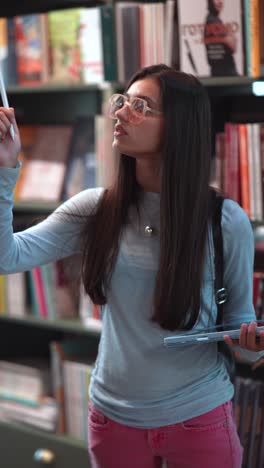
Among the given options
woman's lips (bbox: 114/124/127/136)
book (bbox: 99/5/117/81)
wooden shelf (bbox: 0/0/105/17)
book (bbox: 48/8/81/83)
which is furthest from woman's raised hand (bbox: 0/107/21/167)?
wooden shelf (bbox: 0/0/105/17)

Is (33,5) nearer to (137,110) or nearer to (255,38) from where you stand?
(255,38)

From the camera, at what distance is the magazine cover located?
5.91ft

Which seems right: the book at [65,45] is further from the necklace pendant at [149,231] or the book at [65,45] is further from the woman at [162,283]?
the necklace pendant at [149,231]

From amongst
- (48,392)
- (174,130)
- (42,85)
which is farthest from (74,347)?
(174,130)

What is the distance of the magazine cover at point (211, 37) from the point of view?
1801mm

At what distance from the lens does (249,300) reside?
1.44m

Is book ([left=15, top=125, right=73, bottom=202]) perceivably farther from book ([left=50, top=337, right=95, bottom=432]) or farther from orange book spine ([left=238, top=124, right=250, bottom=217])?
orange book spine ([left=238, top=124, right=250, bottom=217])

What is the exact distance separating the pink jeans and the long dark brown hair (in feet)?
0.65

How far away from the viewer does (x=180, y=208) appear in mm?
1396

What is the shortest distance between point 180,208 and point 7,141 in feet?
1.19

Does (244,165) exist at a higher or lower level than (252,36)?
lower

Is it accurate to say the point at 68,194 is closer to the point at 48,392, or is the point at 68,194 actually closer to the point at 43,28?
the point at 43,28

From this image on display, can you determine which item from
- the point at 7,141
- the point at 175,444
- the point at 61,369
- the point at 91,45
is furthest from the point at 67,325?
the point at 7,141

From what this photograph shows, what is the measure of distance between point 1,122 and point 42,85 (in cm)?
108
